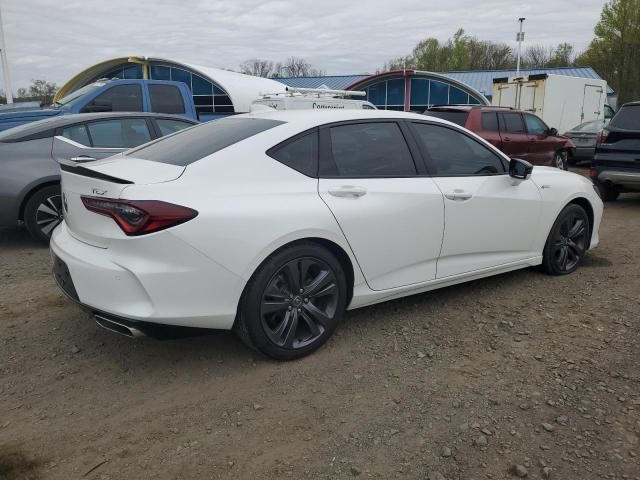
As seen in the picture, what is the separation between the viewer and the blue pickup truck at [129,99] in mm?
9141

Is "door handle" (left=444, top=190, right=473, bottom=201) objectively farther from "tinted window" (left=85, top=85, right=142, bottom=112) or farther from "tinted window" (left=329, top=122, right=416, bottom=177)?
"tinted window" (left=85, top=85, right=142, bottom=112)

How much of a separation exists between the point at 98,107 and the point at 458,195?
7.06m

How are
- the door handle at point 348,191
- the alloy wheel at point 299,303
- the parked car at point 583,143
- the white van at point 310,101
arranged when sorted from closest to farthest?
the alloy wheel at point 299,303, the door handle at point 348,191, the white van at point 310,101, the parked car at point 583,143

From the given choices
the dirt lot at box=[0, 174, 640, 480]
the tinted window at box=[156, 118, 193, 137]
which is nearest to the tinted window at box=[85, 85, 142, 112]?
the tinted window at box=[156, 118, 193, 137]

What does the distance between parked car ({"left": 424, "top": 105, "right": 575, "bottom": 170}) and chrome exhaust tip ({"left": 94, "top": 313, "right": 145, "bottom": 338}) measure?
897 cm

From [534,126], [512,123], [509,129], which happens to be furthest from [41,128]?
[534,126]

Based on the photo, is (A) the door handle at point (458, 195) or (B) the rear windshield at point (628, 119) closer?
(A) the door handle at point (458, 195)

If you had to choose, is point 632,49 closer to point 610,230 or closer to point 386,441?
point 610,230

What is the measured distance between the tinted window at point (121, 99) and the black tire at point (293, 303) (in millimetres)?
7351

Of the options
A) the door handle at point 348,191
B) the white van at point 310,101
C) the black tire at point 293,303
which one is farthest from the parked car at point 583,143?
the black tire at point 293,303

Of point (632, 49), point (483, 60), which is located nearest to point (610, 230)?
point (632, 49)

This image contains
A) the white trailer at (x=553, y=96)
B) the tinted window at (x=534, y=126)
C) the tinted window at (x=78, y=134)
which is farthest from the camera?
the white trailer at (x=553, y=96)

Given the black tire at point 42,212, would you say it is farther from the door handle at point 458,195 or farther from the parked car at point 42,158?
the door handle at point 458,195

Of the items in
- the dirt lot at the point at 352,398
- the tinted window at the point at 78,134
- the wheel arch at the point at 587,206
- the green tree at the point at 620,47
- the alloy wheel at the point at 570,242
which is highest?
the green tree at the point at 620,47
